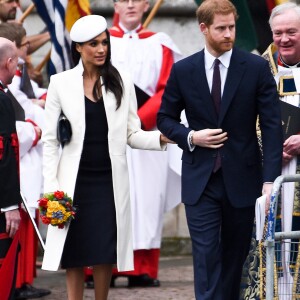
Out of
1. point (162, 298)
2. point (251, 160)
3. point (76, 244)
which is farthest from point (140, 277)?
point (251, 160)

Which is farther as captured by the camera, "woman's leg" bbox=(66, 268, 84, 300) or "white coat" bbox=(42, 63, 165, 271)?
"woman's leg" bbox=(66, 268, 84, 300)

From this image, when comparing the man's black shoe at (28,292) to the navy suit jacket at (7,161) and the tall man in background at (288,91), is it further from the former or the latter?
the tall man in background at (288,91)

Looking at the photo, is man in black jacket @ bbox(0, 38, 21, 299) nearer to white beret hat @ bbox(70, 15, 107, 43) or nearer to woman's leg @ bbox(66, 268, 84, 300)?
Answer: woman's leg @ bbox(66, 268, 84, 300)

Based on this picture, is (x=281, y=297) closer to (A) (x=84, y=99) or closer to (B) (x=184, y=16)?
(A) (x=84, y=99)

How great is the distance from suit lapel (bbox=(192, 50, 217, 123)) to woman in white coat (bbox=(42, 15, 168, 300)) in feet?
2.39

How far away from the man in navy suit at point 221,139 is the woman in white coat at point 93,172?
0.65m

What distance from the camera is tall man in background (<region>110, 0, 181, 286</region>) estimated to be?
1108 cm

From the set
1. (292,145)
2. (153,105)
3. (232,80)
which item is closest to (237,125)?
(232,80)

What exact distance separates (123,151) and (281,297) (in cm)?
137

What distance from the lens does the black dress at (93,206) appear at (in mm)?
8664

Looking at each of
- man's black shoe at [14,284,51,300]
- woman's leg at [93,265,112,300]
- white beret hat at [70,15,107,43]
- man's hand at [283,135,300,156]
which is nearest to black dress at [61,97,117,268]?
woman's leg at [93,265,112,300]

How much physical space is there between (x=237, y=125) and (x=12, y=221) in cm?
146

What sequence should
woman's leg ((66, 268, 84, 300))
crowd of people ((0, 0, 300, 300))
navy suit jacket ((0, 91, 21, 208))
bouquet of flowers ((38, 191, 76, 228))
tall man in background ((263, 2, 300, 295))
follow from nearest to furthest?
crowd of people ((0, 0, 300, 300)) → navy suit jacket ((0, 91, 21, 208)) → bouquet of flowers ((38, 191, 76, 228)) → tall man in background ((263, 2, 300, 295)) → woman's leg ((66, 268, 84, 300))

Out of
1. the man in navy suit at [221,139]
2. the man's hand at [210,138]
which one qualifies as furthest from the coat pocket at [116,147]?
the man's hand at [210,138]
